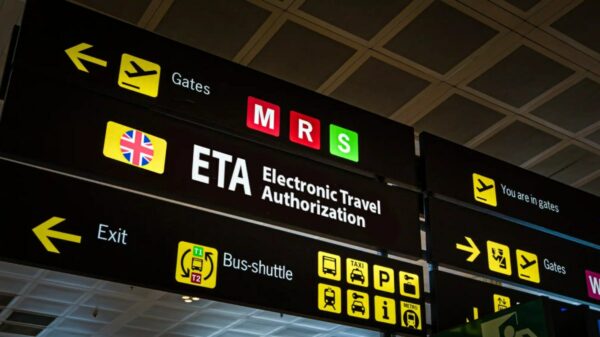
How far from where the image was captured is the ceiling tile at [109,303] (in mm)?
9641

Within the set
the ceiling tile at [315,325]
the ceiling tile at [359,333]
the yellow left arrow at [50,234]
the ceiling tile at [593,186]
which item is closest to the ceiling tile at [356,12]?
the yellow left arrow at [50,234]

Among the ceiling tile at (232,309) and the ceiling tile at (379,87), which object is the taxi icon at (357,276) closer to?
the ceiling tile at (379,87)

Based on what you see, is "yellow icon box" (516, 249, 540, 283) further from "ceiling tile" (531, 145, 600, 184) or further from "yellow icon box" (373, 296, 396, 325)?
"ceiling tile" (531, 145, 600, 184)

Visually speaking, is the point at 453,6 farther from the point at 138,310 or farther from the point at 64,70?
the point at 138,310

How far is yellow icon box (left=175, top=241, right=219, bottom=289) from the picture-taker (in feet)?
9.15

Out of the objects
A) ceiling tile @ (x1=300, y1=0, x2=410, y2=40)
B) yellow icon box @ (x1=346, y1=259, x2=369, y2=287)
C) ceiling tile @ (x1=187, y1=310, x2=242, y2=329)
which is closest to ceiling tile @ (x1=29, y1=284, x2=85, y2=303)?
ceiling tile @ (x1=187, y1=310, x2=242, y2=329)

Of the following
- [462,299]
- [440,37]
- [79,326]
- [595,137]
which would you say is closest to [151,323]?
[79,326]

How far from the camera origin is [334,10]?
4.12 meters

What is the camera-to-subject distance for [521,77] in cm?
470

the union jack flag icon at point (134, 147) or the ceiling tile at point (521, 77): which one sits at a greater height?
the ceiling tile at point (521, 77)

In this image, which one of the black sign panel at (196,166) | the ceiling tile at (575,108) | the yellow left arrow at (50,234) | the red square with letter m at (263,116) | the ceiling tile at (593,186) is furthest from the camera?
the ceiling tile at (593,186)

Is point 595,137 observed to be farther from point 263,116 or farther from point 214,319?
point 214,319

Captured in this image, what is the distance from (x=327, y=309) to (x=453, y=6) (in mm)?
2005

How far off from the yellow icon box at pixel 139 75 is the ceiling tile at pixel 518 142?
298 centimetres
